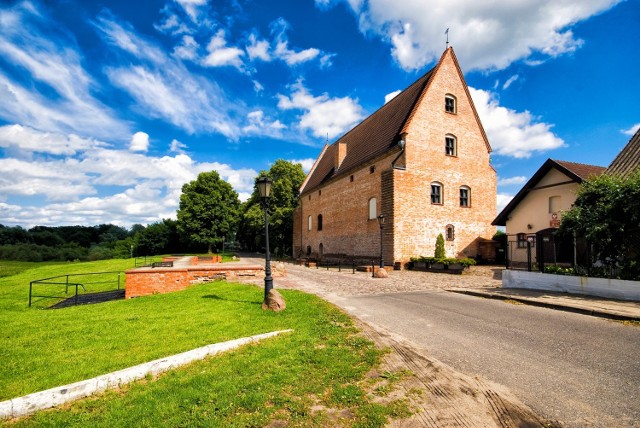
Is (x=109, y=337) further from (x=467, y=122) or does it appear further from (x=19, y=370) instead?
(x=467, y=122)

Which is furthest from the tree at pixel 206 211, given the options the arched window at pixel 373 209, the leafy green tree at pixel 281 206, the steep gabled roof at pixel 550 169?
the steep gabled roof at pixel 550 169

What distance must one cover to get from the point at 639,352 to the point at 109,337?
8.93 m

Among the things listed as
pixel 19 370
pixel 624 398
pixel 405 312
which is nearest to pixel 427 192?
pixel 405 312

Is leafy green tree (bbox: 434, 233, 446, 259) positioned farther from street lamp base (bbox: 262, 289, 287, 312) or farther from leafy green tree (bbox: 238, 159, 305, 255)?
leafy green tree (bbox: 238, 159, 305, 255)

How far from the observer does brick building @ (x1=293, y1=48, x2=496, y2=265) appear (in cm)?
2048

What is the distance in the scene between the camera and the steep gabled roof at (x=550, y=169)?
15.6 metres

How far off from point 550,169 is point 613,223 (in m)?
9.37

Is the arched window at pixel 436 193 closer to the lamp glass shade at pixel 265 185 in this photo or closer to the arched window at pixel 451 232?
the arched window at pixel 451 232

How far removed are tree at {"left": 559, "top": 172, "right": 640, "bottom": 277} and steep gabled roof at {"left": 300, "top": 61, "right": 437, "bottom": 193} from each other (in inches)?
488

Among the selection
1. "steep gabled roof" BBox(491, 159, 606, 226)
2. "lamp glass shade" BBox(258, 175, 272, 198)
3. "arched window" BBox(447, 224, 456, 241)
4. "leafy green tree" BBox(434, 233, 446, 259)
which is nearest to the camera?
"lamp glass shade" BBox(258, 175, 272, 198)

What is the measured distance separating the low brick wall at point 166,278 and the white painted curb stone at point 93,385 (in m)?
8.00

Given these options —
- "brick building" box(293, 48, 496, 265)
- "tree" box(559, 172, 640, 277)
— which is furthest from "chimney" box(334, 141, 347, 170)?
"tree" box(559, 172, 640, 277)

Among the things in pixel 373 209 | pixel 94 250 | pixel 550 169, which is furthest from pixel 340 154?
pixel 94 250

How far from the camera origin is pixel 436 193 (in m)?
21.7
